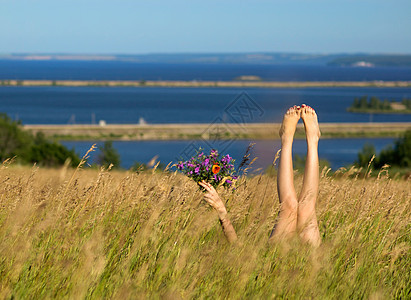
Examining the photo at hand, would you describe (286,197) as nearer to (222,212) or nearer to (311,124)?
(222,212)

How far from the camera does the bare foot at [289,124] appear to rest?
171 inches

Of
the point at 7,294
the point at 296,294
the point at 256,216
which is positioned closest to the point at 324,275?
the point at 296,294

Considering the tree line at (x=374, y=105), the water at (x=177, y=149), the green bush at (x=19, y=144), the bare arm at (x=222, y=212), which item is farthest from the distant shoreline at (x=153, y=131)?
the bare arm at (x=222, y=212)

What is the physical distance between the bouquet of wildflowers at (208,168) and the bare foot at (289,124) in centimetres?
116

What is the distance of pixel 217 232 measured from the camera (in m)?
3.80

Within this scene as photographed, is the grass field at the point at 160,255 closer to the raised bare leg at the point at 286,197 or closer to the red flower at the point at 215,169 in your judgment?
the raised bare leg at the point at 286,197

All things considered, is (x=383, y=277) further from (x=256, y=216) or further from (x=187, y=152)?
(x=187, y=152)

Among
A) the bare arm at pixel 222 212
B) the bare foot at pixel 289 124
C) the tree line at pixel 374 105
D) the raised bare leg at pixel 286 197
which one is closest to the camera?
the bare arm at pixel 222 212

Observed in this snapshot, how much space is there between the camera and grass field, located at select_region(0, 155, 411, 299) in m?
2.63

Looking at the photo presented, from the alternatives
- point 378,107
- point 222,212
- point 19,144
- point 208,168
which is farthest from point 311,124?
point 378,107

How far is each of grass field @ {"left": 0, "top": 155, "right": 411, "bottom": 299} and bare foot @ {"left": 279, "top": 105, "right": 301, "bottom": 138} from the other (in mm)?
780

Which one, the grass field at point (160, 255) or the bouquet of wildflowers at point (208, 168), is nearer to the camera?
the grass field at point (160, 255)

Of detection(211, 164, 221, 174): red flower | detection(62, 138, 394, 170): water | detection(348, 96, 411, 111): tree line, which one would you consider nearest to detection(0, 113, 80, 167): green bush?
detection(62, 138, 394, 170): water

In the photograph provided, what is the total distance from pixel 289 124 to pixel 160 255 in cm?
185
